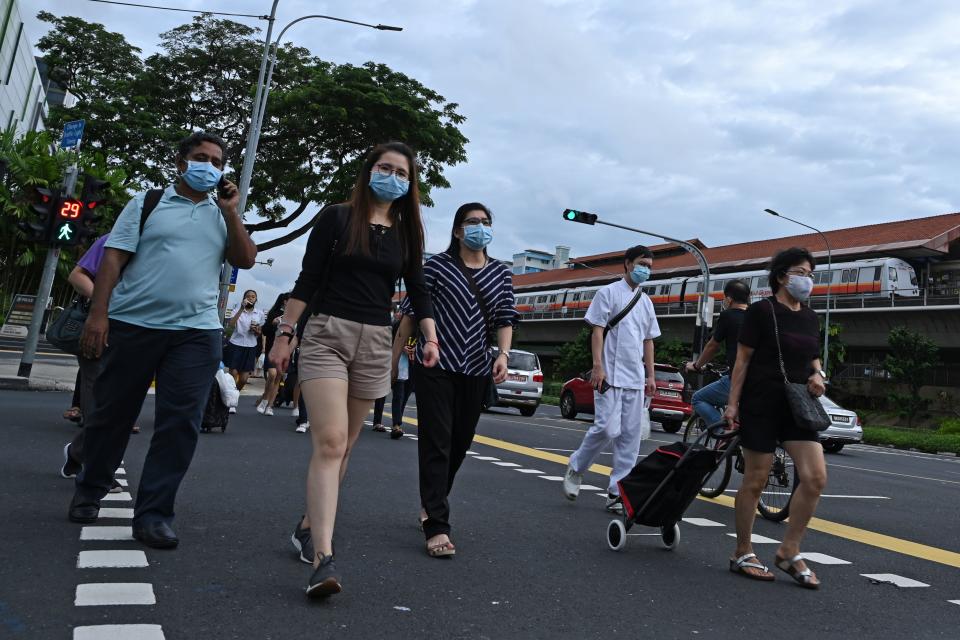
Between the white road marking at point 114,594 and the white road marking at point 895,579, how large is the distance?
3.79 m

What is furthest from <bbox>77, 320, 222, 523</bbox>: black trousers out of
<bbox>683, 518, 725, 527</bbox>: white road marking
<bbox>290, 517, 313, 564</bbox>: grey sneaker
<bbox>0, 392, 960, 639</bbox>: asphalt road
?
<bbox>683, 518, 725, 527</bbox>: white road marking

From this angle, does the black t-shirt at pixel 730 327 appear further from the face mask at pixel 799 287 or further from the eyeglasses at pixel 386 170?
the eyeglasses at pixel 386 170

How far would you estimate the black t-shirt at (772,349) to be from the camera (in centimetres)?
523

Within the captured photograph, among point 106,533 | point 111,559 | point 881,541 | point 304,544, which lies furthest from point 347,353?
point 881,541

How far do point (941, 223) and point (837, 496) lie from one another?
44.5 m

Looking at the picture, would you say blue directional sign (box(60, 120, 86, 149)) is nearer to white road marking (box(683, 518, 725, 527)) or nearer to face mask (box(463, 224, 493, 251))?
face mask (box(463, 224, 493, 251))

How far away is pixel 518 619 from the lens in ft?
12.9

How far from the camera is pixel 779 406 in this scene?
17.1 feet

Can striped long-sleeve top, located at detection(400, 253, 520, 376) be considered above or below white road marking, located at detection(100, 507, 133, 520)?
above

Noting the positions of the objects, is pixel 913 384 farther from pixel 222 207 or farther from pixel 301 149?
pixel 222 207

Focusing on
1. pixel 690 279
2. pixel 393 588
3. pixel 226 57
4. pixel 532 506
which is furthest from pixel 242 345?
pixel 690 279

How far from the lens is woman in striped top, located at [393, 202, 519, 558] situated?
5137 millimetres

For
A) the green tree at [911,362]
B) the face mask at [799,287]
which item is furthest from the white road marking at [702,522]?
the green tree at [911,362]

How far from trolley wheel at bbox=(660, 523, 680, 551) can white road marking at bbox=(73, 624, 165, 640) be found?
3220mm
